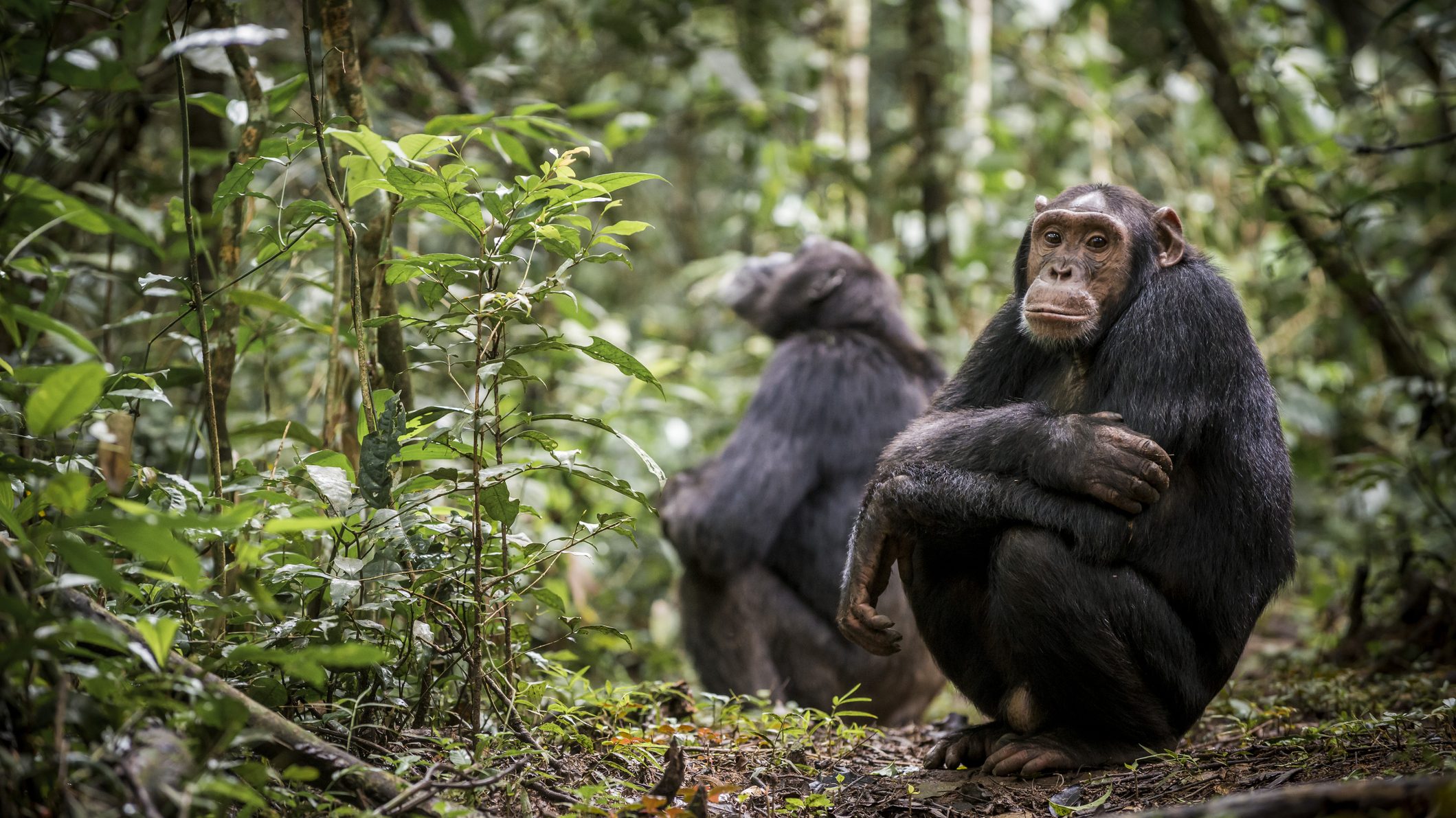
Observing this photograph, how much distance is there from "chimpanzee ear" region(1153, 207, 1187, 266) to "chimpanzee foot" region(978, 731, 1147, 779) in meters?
1.56

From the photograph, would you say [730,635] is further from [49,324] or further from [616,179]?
[49,324]

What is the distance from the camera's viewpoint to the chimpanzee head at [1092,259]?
11.7ft

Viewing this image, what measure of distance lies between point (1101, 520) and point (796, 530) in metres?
2.80

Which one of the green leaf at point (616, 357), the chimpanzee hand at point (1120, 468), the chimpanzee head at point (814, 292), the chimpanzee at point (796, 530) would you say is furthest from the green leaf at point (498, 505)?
the chimpanzee head at point (814, 292)

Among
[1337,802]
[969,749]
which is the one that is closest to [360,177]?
[969,749]

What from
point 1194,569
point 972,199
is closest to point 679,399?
point 972,199

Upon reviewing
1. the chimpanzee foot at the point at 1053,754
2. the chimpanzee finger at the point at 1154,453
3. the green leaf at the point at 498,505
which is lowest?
the chimpanzee foot at the point at 1053,754

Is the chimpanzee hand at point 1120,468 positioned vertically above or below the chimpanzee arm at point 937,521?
above

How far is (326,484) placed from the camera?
2.88 metres

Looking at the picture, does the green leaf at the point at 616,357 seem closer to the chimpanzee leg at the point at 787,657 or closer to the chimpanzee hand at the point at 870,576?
the chimpanzee hand at the point at 870,576

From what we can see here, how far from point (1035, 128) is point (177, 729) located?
8.64 metres

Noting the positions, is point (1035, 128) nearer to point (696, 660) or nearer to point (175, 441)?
point (696, 660)

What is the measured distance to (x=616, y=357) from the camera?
9.54 feet

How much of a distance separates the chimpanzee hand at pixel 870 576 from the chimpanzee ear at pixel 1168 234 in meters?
1.19
